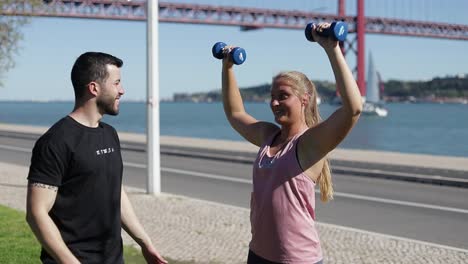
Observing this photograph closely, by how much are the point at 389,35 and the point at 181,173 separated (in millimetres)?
72632

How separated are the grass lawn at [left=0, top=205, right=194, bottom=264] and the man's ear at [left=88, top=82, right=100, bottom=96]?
12.5ft

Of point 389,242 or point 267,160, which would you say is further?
point 389,242

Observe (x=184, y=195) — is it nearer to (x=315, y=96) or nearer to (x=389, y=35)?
(x=315, y=96)

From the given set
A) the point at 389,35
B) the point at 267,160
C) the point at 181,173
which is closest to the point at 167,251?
the point at 267,160

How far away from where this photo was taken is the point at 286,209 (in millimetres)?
3014

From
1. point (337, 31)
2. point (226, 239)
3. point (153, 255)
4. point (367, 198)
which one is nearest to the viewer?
point (337, 31)

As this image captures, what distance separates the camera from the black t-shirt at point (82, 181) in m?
3.02

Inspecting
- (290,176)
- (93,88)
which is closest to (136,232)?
(93,88)

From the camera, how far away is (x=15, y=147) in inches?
1028

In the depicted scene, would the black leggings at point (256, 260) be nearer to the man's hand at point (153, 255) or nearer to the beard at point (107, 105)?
the man's hand at point (153, 255)

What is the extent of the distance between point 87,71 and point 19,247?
4468mm

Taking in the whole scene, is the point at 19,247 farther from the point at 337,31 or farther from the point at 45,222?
the point at 337,31

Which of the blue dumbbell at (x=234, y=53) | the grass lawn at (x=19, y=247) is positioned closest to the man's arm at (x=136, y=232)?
the blue dumbbell at (x=234, y=53)

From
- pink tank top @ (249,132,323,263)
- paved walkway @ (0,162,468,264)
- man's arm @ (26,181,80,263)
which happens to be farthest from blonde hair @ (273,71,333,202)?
paved walkway @ (0,162,468,264)
